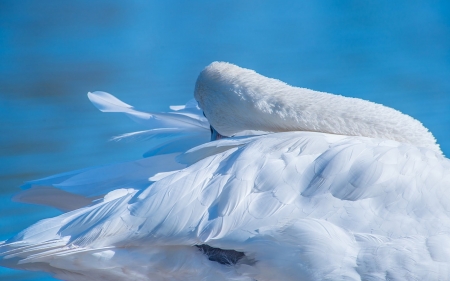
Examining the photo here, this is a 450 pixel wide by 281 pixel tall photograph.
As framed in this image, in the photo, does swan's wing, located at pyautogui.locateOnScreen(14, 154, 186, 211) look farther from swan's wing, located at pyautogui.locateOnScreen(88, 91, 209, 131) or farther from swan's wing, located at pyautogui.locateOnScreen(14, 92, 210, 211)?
swan's wing, located at pyautogui.locateOnScreen(88, 91, 209, 131)

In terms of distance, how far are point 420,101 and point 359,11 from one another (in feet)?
5.38

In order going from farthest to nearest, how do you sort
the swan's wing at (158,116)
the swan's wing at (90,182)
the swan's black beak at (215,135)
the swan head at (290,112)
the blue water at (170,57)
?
the blue water at (170,57)
the swan's wing at (158,116)
the swan's black beak at (215,135)
the swan head at (290,112)
the swan's wing at (90,182)

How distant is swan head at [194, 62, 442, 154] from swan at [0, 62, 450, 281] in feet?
0.96

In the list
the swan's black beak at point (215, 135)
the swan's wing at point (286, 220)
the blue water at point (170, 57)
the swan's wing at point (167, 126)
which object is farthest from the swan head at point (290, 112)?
the blue water at point (170, 57)

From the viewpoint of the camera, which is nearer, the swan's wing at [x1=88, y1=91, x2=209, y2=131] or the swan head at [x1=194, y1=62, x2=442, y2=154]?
the swan head at [x1=194, y1=62, x2=442, y2=154]

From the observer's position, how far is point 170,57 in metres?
5.88

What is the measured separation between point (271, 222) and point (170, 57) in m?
3.93

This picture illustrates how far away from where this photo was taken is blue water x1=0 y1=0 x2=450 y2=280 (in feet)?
16.0

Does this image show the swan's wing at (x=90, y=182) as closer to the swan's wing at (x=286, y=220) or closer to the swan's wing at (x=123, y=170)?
the swan's wing at (x=123, y=170)

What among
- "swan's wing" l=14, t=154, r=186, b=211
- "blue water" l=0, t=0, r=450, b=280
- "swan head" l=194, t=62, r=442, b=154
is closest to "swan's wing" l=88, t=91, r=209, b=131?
"swan head" l=194, t=62, r=442, b=154

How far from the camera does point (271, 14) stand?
6.64m

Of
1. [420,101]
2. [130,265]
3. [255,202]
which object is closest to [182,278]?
[130,265]

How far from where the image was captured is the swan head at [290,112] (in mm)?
2656

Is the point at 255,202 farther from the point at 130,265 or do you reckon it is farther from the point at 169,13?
the point at 169,13
